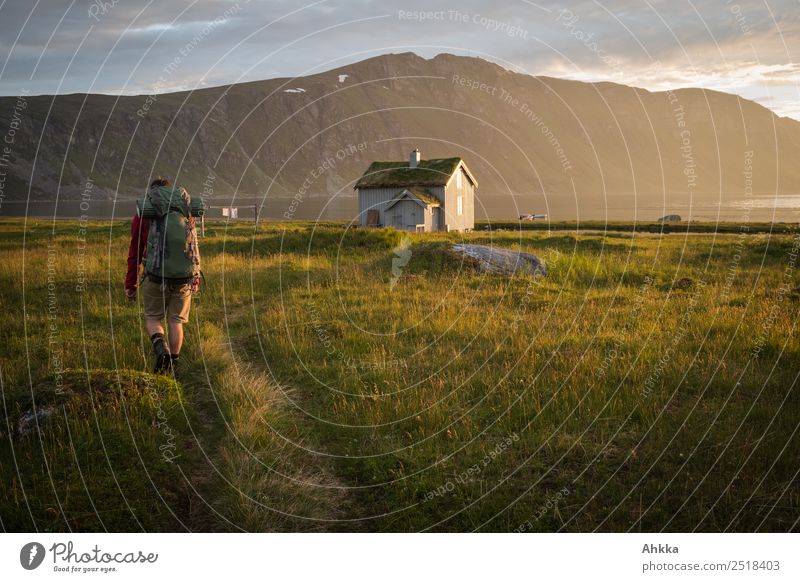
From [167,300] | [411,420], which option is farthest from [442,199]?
[411,420]

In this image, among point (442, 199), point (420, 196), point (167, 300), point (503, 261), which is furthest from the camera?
point (442, 199)

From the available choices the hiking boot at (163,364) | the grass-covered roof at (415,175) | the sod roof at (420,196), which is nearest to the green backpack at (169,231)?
the hiking boot at (163,364)

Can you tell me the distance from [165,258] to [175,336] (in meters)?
1.24

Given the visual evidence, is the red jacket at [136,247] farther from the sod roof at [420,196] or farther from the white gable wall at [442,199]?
the white gable wall at [442,199]

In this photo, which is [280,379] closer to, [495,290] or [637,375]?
[637,375]

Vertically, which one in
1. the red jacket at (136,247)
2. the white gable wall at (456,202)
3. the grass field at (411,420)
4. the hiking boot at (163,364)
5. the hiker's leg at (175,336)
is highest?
the white gable wall at (456,202)

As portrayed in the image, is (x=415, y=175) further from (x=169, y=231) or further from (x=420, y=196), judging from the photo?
(x=169, y=231)

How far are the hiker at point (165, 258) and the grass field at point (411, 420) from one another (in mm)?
672

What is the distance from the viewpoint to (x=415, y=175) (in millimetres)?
45531

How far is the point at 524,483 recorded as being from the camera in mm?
4980

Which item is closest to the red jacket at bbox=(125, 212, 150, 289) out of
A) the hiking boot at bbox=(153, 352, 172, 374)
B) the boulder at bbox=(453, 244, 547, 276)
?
the hiking boot at bbox=(153, 352, 172, 374)

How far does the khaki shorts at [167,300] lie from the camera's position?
8055 millimetres

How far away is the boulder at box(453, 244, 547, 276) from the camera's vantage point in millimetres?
17375
